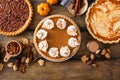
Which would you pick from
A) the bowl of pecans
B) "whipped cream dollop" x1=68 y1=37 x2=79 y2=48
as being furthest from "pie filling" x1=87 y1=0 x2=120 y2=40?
the bowl of pecans

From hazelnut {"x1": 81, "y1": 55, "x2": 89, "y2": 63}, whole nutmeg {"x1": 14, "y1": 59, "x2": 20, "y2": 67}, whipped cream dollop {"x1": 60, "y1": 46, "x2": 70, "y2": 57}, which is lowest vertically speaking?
hazelnut {"x1": 81, "y1": 55, "x2": 89, "y2": 63}

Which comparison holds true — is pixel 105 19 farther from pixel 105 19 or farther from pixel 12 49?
pixel 12 49

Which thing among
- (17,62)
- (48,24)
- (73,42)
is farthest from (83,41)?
(17,62)

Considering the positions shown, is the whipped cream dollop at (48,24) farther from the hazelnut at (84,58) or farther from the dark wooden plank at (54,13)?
the hazelnut at (84,58)

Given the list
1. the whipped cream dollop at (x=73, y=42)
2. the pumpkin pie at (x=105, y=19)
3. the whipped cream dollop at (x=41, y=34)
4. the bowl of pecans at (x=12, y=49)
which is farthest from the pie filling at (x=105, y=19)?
the bowl of pecans at (x=12, y=49)

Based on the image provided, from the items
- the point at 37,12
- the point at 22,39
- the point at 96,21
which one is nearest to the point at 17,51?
the point at 22,39

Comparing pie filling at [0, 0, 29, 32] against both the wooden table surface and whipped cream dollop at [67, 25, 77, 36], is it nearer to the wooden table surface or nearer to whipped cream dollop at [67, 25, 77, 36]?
the wooden table surface
